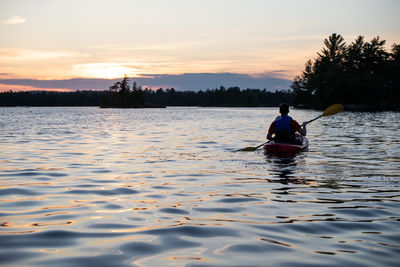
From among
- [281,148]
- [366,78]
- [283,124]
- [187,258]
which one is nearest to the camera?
[187,258]

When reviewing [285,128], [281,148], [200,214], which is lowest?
[200,214]

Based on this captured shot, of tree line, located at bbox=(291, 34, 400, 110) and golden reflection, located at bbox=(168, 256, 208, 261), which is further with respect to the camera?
tree line, located at bbox=(291, 34, 400, 110)

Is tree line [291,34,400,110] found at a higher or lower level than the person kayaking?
higher

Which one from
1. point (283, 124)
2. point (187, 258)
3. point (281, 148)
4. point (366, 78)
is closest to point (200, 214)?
point (187, 258)

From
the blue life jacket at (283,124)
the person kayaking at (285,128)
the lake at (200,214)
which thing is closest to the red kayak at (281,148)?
the person kayaking at (285,128)

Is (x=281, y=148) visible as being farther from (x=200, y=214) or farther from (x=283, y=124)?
(x=200, y=214)

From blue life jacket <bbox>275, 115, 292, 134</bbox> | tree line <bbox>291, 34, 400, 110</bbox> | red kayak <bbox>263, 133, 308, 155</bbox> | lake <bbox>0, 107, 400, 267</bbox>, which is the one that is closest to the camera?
lake <bbox>0, 107, 400, 267</bbox>

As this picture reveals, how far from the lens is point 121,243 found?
4.23 meters

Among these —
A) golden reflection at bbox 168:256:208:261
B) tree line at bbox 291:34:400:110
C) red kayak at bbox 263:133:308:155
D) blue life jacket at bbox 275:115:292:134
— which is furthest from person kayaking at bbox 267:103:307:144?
tree line at bbox 291:34:400:110

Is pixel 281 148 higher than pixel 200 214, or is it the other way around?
pixel 281 148

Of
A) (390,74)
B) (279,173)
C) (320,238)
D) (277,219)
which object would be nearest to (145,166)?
(279,173)

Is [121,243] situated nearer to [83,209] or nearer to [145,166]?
[83,209]

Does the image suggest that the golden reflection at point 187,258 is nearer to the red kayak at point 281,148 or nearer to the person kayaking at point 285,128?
the red kayak at point 281,148

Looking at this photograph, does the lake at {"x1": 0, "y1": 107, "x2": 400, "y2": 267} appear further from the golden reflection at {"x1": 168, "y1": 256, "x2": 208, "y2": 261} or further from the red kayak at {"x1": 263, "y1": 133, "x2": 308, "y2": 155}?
the red kayak at {"x1": 263, "y1": 133, "x2": 308, "y2": 155}
